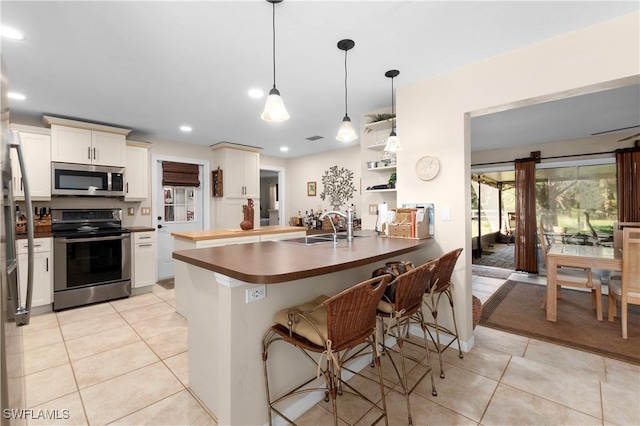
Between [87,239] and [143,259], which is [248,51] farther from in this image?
[143,259]

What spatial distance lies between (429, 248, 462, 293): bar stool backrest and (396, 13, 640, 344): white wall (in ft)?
1.63

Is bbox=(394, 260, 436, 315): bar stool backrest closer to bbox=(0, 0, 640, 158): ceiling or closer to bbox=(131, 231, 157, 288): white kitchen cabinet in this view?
bbox=(0, 0, 640, 158): ceiling

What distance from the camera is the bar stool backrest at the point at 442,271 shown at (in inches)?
76.1

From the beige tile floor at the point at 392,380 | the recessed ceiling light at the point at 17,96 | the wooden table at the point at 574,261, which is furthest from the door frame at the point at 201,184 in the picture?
the wooden table at the point at 574,261

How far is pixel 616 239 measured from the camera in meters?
3.71

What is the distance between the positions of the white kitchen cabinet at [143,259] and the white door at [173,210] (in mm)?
662

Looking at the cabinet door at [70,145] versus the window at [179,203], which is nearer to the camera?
the cabinet door at [70,145]

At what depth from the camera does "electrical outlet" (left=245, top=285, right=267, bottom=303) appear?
5.06 feet

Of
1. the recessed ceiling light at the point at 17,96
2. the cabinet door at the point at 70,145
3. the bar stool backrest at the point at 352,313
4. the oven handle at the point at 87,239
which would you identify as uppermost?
the recessed ceiling light at the point at 17,96

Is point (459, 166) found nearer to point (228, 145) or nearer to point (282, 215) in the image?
point (228, 145)

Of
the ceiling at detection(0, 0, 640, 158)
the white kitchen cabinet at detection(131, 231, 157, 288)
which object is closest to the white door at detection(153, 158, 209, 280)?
the white kitchen cabinet at detection(131, 231, 157, 288)

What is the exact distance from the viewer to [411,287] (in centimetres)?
166

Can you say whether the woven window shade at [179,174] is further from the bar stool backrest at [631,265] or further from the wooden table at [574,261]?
the bar stool backrest at [631,265]

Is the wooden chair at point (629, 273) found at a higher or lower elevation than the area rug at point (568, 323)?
higher
